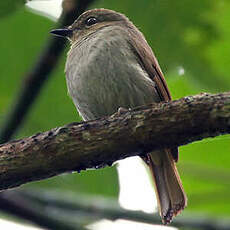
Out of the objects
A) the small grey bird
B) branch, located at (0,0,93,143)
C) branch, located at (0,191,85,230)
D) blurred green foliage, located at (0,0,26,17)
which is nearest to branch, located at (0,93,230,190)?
branch, located at (0,0,93,143)

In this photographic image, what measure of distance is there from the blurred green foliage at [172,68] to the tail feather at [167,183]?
74mm

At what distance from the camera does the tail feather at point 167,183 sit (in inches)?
162

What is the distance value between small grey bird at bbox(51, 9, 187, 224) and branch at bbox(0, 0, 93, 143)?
1.21 metres

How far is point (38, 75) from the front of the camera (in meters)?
3.11

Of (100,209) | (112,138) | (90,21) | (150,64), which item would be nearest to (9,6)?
(112,138)

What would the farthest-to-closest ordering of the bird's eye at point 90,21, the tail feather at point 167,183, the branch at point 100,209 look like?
the bird's eye at point 90,21 < the tail feather at point 167,183 < the branch at point 100,209

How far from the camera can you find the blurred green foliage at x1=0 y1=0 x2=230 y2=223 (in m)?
3.52

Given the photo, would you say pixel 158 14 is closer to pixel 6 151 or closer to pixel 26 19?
pixel 26 19

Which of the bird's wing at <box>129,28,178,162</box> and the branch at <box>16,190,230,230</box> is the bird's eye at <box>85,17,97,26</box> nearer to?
the bird's wing at <box>129,28,178,162</box>

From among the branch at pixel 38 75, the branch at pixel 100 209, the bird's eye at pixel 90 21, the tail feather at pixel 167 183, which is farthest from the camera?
the bird's eye at pixel 90 21

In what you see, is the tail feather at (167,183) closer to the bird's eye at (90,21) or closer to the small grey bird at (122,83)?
the small grey bird at (122,83)

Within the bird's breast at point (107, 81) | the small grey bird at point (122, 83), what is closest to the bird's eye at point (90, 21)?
the small grey bird at point (122, 83)

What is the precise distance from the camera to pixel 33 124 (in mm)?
3887

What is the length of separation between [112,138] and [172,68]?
0.78 metres
